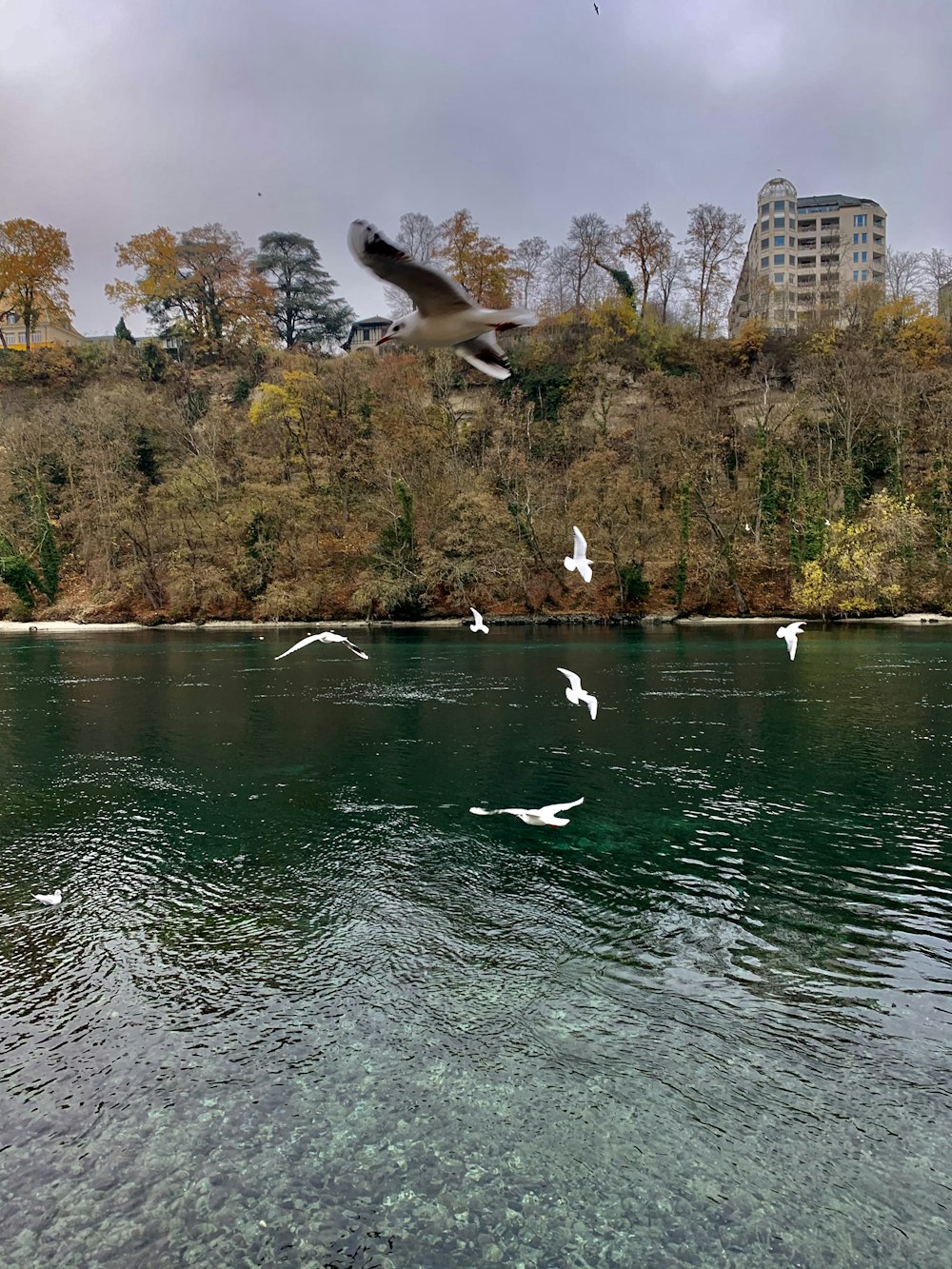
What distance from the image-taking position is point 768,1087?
21.6 feet

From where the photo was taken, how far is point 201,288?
276ft

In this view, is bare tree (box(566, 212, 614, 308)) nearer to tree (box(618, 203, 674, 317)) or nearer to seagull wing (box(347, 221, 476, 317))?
tree (box(618, 203, 674, 317))

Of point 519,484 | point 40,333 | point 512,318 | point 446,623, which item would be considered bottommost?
point 446,623

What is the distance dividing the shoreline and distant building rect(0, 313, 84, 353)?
47119 mm

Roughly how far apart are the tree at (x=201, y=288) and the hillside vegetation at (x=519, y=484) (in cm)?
1341

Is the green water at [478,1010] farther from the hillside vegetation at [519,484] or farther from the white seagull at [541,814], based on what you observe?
the hillside vegetation at [519,484]

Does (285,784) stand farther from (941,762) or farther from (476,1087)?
(941,762)

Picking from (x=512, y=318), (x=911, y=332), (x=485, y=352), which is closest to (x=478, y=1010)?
(x=485, y=352)

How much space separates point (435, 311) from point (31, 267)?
306ft

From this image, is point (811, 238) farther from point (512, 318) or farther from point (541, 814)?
point (512, 318)

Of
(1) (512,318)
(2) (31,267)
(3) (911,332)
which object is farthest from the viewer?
(2) (31,267)

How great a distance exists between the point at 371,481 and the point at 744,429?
1194 inches

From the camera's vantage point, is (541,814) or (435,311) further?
(541,814)

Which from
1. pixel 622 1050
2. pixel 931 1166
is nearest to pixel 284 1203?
pixel 622 1050
